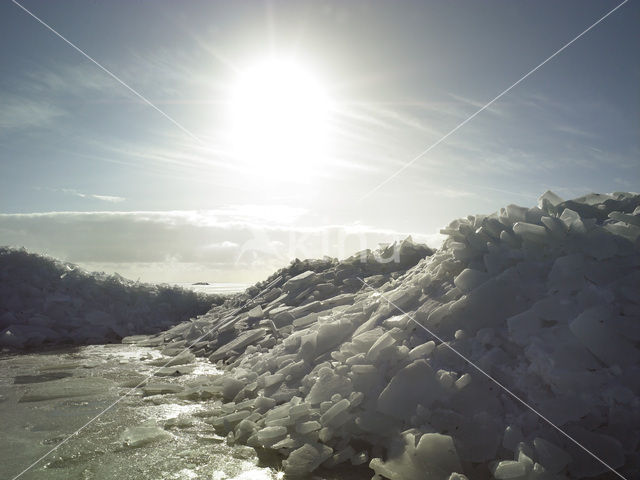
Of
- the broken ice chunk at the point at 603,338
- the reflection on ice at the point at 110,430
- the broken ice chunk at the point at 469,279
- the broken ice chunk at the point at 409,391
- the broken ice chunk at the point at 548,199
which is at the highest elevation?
the broken ice chunk at the point at 548,199

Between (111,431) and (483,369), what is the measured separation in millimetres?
1981

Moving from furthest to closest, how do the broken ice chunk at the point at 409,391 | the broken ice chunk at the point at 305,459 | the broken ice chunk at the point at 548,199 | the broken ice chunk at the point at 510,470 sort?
the broken ice chunk at the point at 548,199, the broken ice chunk at the point at 409,391, the broken ice chunk at the point at 305,459, the broken ice chunk at the point at 510,470

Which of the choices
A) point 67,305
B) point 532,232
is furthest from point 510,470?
point 67,305

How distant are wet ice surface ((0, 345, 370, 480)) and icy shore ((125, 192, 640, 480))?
18 centimetres

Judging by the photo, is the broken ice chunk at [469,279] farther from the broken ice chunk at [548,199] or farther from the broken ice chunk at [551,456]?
the broken ice chunk at [551,456]

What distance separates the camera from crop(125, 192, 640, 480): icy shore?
1.70 metres

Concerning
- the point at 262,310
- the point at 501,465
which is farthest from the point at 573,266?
the point at 262,310

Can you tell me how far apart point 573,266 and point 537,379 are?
66cm

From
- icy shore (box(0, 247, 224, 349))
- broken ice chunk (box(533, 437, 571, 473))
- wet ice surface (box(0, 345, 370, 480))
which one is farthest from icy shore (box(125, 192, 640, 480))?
icy shore (box(0, 247, 224, 349))

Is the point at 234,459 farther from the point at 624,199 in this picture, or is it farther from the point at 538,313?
the point at 624,199

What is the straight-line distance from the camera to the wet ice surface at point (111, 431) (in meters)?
1.82

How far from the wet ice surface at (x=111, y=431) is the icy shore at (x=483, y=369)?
0.18 m
